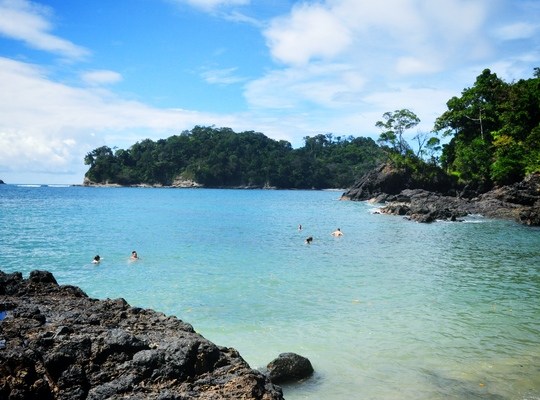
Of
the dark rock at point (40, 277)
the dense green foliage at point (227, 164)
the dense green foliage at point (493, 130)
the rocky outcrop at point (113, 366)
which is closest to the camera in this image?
the rocky outcrop at point (113, 366)

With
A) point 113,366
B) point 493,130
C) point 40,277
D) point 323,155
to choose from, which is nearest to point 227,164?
point 323,155

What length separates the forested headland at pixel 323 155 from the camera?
58719 millimetres

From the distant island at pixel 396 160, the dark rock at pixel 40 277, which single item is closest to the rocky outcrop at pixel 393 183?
the distant island at pixel 396 160

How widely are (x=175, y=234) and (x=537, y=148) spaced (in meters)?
41.5

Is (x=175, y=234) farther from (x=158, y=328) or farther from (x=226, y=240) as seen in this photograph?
(x=158, y=328)

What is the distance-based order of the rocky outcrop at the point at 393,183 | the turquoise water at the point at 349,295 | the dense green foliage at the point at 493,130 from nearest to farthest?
the turquoise water at the point at 349,295 → the dense green foliage at the point at 493,130 → the rocky outcrop at the point at 393,183

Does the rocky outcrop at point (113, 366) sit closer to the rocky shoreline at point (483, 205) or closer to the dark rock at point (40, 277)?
the dark rock at point (40, 277)

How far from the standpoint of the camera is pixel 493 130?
6103 cm

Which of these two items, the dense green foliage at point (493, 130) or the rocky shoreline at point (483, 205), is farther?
the dense green foliage at point (493, 130)

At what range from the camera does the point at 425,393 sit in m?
7.83

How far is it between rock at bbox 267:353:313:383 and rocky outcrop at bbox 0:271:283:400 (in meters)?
2.05

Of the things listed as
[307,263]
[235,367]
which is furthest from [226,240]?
[235,367]

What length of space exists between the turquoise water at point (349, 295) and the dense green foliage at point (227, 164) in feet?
410

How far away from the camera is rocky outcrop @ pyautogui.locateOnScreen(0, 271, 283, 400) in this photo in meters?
4.88
